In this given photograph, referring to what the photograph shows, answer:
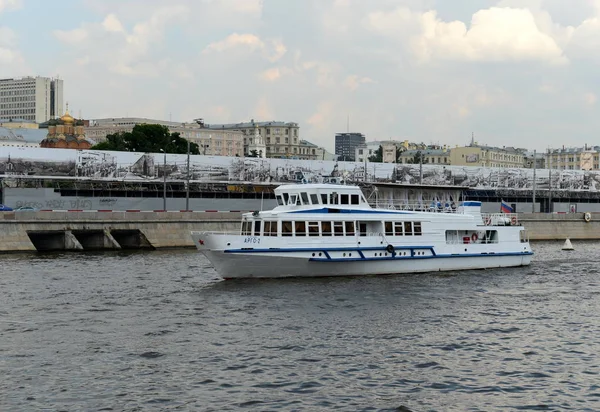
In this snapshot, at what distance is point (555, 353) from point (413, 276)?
2060 cm

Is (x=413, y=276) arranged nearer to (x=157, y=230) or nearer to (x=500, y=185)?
(x=157, y=230)

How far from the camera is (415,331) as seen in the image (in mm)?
35344

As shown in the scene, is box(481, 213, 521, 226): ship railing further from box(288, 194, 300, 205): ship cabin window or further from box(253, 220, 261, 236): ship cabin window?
box(253, 220, 261, 236): ship cabin window

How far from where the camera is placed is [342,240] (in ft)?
164

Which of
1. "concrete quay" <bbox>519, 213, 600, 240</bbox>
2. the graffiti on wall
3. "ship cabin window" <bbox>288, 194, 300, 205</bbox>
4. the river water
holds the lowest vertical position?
the river water

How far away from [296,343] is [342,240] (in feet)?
59.0

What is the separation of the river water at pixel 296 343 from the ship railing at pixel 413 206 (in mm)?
6400

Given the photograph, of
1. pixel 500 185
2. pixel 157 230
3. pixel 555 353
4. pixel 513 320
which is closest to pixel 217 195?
pixel 157 230

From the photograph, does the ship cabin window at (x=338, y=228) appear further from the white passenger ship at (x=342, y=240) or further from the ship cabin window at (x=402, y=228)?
the ship cabin window at (x=402, y=228)

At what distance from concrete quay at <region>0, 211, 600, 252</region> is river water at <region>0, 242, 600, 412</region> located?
54.8 feet

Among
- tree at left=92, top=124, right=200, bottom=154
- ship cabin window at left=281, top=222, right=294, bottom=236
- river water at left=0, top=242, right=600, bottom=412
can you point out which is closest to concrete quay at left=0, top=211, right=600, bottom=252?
river water at left=0, top=242, right=600, bottom=412

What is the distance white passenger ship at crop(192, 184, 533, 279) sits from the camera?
47.9 meters

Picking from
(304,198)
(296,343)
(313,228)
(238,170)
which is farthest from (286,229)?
(238,170)

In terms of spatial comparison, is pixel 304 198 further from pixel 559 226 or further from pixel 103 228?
pixel 559 226
